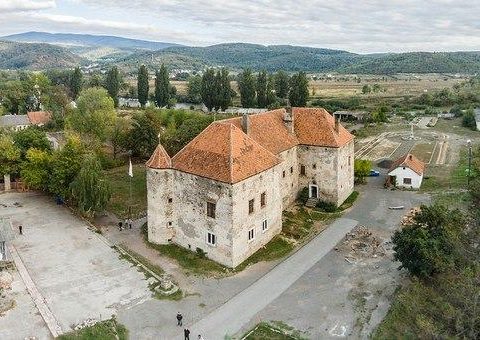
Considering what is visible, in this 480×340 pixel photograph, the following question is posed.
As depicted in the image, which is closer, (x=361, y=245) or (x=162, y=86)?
(x=361, y=245)

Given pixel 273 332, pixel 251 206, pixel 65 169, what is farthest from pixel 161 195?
pixel 273 332

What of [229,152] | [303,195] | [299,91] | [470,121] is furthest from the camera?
[470,121]

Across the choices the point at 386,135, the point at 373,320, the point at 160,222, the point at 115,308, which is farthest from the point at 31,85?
the point at 373,320

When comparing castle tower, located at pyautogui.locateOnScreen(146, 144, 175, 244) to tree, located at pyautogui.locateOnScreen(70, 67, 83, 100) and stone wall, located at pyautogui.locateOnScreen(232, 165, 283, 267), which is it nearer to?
stone wall, located at pyautogui.locateOnScreen(232, 165, 283, 267)

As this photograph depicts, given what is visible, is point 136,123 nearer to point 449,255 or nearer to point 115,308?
point 115,308

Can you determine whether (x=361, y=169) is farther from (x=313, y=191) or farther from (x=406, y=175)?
(x=313, y=191)
